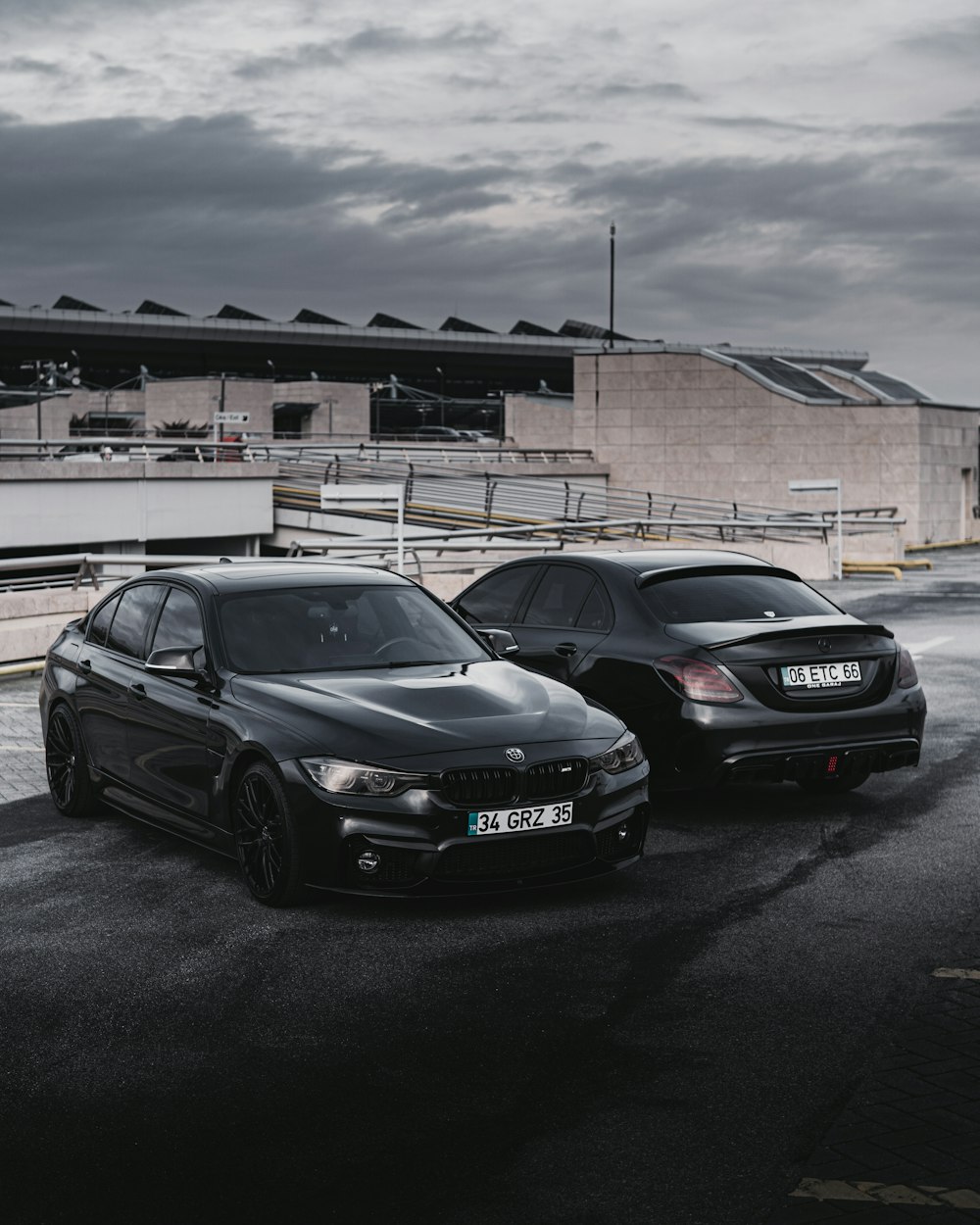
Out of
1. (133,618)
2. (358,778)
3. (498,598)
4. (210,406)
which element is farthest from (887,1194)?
(210,406)

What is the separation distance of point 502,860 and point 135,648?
8.99ft

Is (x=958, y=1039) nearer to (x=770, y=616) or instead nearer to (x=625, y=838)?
(x=625, y=838)

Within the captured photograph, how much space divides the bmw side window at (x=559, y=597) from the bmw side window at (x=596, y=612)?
5 cm

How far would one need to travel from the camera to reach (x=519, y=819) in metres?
6.45

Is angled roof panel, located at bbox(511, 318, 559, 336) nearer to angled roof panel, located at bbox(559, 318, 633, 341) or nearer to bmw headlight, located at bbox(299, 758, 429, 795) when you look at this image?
angled roof panel, located at bbox(559, 318, 633, 341)

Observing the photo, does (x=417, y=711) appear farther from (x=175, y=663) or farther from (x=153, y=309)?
(x=153, y=309)

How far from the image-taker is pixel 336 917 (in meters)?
6.61

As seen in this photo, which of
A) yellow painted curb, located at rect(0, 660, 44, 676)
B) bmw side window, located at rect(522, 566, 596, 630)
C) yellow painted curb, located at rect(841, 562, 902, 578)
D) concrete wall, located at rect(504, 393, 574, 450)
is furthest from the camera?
concrete wall, located at rect(504, 393, 574, 450)

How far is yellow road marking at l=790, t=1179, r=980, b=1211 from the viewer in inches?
150

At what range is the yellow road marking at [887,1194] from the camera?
380 cm

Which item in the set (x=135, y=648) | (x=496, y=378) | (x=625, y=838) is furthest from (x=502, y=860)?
(x=496, y=378)

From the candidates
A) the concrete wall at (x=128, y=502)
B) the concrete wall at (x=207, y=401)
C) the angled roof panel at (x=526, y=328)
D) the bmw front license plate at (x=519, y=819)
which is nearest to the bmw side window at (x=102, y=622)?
the bmw front license plate at (x=519, y=819)

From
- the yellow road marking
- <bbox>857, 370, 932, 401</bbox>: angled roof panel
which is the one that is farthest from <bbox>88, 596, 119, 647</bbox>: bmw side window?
<bbox>857, 370, 932, 401</bbox>: angled roof panel

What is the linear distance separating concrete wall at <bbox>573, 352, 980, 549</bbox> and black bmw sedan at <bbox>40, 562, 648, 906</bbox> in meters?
40.0
